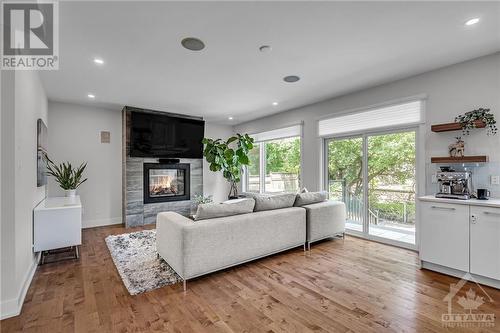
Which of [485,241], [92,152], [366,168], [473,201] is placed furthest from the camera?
[92,152]

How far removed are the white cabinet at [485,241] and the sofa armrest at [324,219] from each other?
1763 millimetres

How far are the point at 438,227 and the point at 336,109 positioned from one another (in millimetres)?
2585

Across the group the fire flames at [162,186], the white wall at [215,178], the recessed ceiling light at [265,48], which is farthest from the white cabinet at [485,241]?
the white wall at [215,178]

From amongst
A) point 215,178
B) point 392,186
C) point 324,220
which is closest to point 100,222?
point 215,178

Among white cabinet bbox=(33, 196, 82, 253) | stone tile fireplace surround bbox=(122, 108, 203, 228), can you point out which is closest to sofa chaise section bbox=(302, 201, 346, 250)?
stone tile fireplace surround bbox=(122, 108, 203, 228)

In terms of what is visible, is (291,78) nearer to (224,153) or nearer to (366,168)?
(366,168)

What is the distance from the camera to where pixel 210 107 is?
5395 millimetres

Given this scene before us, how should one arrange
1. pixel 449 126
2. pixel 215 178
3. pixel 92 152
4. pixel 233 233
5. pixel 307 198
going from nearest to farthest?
pixel 233 233 < pixel 449 126 < pixel 307 198 < pixel 92 152 < pixel 215 178

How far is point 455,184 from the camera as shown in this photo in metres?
3.00

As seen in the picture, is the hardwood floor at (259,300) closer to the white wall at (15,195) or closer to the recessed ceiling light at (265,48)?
the white wall at (15,195)

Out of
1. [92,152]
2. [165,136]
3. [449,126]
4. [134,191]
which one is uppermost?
[165,136]

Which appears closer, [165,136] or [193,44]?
[193,44]

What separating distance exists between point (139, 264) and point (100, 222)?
113 inches

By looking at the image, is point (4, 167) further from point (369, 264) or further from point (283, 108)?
point (283, 108)
